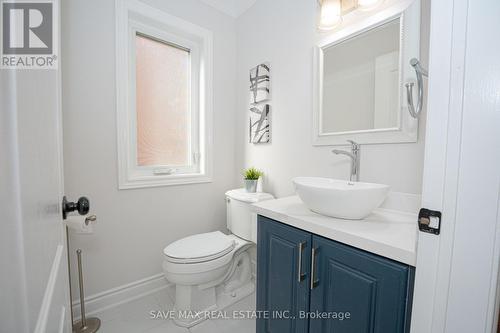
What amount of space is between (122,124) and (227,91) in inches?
37.9

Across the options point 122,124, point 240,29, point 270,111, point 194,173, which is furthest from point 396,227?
point 240,29

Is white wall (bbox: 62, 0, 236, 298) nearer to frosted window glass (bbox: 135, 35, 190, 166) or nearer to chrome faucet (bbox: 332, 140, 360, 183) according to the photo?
frosted window glass (bbox: 135, 35, 190, 166)

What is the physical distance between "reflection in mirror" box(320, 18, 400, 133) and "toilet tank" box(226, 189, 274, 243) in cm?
68

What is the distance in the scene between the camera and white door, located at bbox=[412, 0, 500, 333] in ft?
1.63

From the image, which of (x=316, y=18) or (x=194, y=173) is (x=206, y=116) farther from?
(x=316, y=18)

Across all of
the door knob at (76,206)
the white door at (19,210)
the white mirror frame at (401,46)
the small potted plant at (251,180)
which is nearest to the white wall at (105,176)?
the small potted plant at (251,180)

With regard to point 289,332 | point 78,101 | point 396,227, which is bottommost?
point 289,332

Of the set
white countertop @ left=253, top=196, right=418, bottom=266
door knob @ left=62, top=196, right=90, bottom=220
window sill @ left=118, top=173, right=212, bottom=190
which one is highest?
door knob @ left=62, top=196, right=90, bottom=220

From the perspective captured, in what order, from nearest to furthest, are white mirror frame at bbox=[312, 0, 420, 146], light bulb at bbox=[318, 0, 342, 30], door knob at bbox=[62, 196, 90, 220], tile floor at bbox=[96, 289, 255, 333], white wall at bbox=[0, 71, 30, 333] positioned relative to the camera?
white wall at bbox=[0, 71, 30, 333] < door knob at bbox=[62, 196, 90, 220] < white mirror frame at bbox=[312, 0, 420, 146] < light bulb at bbox=[318, 0, 342, 30] < tile floor at bbox=[96, 289, 255, 333]

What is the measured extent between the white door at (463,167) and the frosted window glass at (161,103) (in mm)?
1763

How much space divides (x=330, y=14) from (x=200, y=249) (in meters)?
1.66

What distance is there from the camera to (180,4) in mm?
1770

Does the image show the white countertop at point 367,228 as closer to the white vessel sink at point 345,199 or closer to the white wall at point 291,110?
the white vessel sink at point 345,199

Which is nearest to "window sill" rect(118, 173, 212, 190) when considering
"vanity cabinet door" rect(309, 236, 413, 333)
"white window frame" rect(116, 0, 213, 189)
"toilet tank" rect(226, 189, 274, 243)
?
"white window frame" rect(116, 0, 213, 189)
